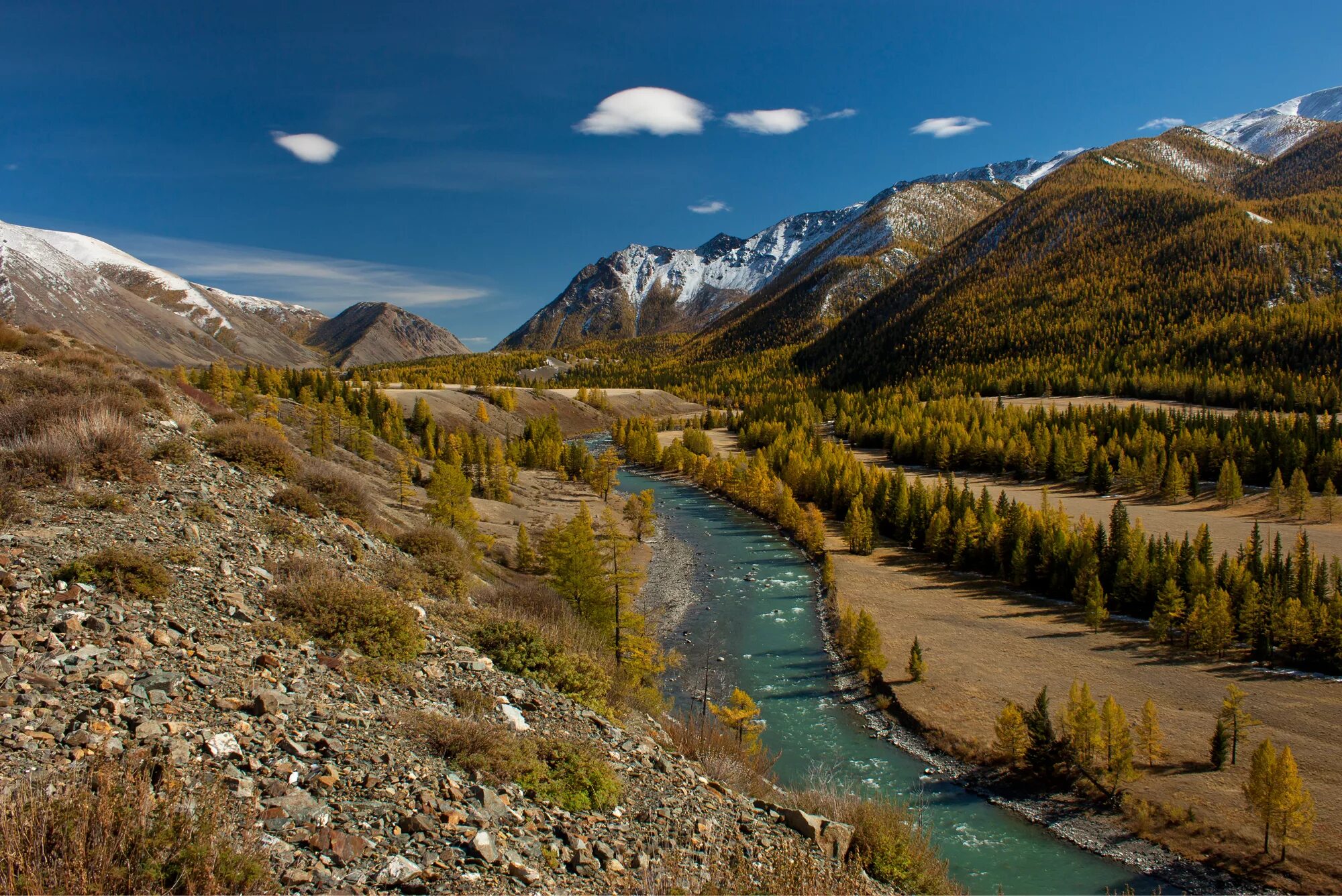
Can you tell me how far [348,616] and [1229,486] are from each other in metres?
106

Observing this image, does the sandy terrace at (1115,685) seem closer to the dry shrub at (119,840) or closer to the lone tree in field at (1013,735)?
the lone tree in field at (1013,735)

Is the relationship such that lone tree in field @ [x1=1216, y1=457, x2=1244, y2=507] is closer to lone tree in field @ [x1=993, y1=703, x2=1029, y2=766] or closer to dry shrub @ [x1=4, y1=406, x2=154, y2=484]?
lone tree in field @ [x1=993, y1=703, x2=1029, y2=766]

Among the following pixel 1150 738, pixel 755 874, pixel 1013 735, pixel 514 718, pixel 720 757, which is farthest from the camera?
pixel 1013 735

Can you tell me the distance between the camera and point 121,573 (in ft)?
37.8

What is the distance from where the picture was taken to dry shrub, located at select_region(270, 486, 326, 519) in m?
18.4

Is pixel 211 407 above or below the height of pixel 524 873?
above

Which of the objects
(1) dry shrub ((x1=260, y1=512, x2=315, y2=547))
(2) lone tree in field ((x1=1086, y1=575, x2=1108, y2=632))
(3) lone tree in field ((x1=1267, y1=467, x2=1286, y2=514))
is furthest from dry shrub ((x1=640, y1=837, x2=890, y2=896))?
(3) lone tree in field ((x1=1267, y1=467, x2=1286, y2=514))

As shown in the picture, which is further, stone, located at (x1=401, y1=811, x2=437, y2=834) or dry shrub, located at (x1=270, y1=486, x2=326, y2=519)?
dry shrub, located at (x1=270, y1=486, x2=326, y2=519)

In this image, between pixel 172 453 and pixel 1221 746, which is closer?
pixel 172 453

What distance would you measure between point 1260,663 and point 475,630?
5299 cm

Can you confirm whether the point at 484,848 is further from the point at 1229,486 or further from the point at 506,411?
the point at 506,411

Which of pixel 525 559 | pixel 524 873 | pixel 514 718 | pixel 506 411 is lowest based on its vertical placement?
pixel 525 559

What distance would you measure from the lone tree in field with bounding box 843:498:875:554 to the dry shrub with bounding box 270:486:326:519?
6129 cm

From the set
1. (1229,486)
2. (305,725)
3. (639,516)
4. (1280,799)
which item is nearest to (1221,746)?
(1280,799)
